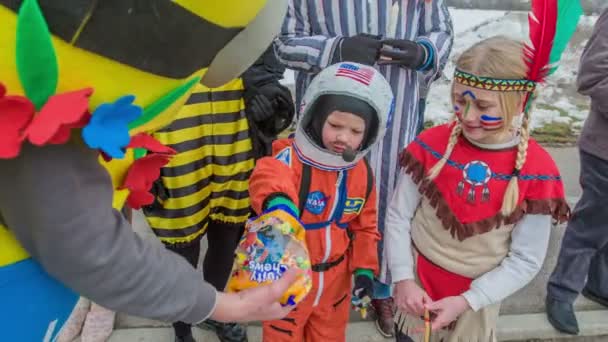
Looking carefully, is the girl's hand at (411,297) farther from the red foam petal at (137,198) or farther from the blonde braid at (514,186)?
the red foam petal at (137,198)

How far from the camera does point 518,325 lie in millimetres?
2764

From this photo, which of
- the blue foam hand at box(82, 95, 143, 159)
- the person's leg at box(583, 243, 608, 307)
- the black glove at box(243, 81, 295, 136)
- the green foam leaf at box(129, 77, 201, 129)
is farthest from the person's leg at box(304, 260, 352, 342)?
the person's leg at box(583, 243, 608, 307)

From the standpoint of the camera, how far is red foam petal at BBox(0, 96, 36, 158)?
2.45ft

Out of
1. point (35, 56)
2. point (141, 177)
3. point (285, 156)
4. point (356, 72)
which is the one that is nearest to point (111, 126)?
point (35, 56)

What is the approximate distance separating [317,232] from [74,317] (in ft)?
4.18

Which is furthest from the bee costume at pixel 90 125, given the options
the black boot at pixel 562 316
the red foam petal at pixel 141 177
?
the black boot at pixel 562 316

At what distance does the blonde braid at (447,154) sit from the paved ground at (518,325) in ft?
3.56

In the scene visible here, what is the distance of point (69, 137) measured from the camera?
84cm

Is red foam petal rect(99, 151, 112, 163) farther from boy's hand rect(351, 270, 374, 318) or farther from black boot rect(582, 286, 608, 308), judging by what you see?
black boot rect(582, 286, 608, 308)

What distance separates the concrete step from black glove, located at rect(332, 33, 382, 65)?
1.34 m

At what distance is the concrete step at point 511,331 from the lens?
8.20 ft

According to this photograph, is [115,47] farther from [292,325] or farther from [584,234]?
[584,234]

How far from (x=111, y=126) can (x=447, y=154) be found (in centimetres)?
A: 133

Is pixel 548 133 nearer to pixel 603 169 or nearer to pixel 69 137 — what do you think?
pixel 603 169
